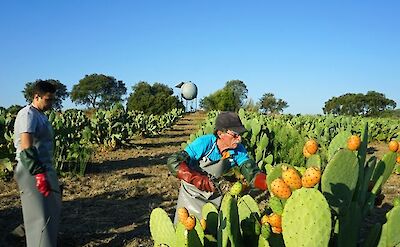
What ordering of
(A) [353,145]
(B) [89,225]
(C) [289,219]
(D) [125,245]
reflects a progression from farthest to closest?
(B) [89,225], (D) [125,245], (A) [353,145], (C) [289,219]

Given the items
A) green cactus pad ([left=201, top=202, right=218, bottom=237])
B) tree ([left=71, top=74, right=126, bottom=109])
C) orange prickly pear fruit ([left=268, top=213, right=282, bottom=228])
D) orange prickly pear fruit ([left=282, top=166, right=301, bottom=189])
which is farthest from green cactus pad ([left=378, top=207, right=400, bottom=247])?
tree ([left=71, top=74, right=126, bottom=109])

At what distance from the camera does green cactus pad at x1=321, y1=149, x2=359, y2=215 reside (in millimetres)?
1558

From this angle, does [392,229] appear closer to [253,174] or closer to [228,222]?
[228,222]

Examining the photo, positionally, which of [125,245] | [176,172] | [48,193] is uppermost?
[176,172]

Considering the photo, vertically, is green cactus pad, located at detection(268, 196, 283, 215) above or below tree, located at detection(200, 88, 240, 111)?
below

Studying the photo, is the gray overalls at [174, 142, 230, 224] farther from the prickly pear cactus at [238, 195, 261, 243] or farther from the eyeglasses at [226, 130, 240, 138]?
the prickly pear cactus at [238, 195, 261, 243]

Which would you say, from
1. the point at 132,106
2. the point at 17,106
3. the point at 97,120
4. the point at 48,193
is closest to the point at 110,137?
the point at 97,120

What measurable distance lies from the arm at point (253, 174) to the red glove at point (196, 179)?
344 mm

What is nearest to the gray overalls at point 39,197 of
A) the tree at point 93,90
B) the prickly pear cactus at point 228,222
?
the prickly pear cactus at point 228,222

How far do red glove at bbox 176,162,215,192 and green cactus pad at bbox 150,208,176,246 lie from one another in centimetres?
62

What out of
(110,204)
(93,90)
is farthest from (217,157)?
(93,90)

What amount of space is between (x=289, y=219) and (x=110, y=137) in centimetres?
1190

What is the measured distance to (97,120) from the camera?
12.7m

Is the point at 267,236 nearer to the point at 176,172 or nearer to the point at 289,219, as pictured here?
the point at 289,219
